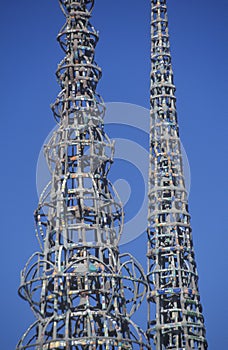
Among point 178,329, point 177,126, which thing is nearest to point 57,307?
point 178,329

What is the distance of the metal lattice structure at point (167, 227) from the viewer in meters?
88.1

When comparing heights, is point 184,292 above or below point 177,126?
below

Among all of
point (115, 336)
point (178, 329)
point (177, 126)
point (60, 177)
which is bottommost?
point (115, 336)

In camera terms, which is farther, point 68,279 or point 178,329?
point 178,329

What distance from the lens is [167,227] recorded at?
306ft

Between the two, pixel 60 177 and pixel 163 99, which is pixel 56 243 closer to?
pixel 60 177

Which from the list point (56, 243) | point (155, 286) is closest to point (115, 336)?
point (56, 243)

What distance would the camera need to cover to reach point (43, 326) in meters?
69.6

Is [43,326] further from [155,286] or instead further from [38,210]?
[155,286]

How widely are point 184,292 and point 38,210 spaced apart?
20320 millimetres

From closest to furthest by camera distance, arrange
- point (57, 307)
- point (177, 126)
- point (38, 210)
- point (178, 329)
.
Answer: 1. point (57, 307)
2. point (38, 210)
3. point (178, 329)
4. point (177, 126)

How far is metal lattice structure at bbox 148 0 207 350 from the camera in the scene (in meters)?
88.1

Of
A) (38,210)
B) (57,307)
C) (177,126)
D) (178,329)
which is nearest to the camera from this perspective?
(57,307)

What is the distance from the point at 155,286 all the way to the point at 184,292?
3635 mm
